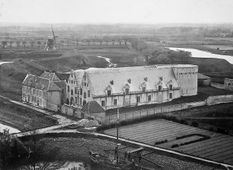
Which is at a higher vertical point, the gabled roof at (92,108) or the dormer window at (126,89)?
the dormer window at (126,89)

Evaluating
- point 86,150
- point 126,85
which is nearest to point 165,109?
point 126,85

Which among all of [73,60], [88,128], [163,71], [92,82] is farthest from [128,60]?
[88,128]

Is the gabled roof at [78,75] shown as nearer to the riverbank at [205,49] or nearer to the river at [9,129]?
the river at [9,129]

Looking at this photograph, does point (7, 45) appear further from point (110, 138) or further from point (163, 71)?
point (110, 138)

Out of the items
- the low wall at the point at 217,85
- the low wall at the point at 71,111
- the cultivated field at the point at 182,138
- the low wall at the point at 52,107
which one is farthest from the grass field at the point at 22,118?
the low wall at the point at 217,85

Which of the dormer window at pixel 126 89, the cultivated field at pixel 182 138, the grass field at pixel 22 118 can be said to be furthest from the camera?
the dormer window at pixel 126 89

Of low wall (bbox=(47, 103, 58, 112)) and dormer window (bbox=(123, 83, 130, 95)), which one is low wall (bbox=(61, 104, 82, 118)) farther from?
dormer window (bbox=(123, 83, 130, 95))

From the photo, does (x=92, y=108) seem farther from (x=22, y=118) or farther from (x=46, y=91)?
(x=22, y=118)

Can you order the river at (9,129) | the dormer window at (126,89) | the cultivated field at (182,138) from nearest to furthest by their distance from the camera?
the cultivated field at (182,138), the river at (9,129), the dormer window at (126,89)
